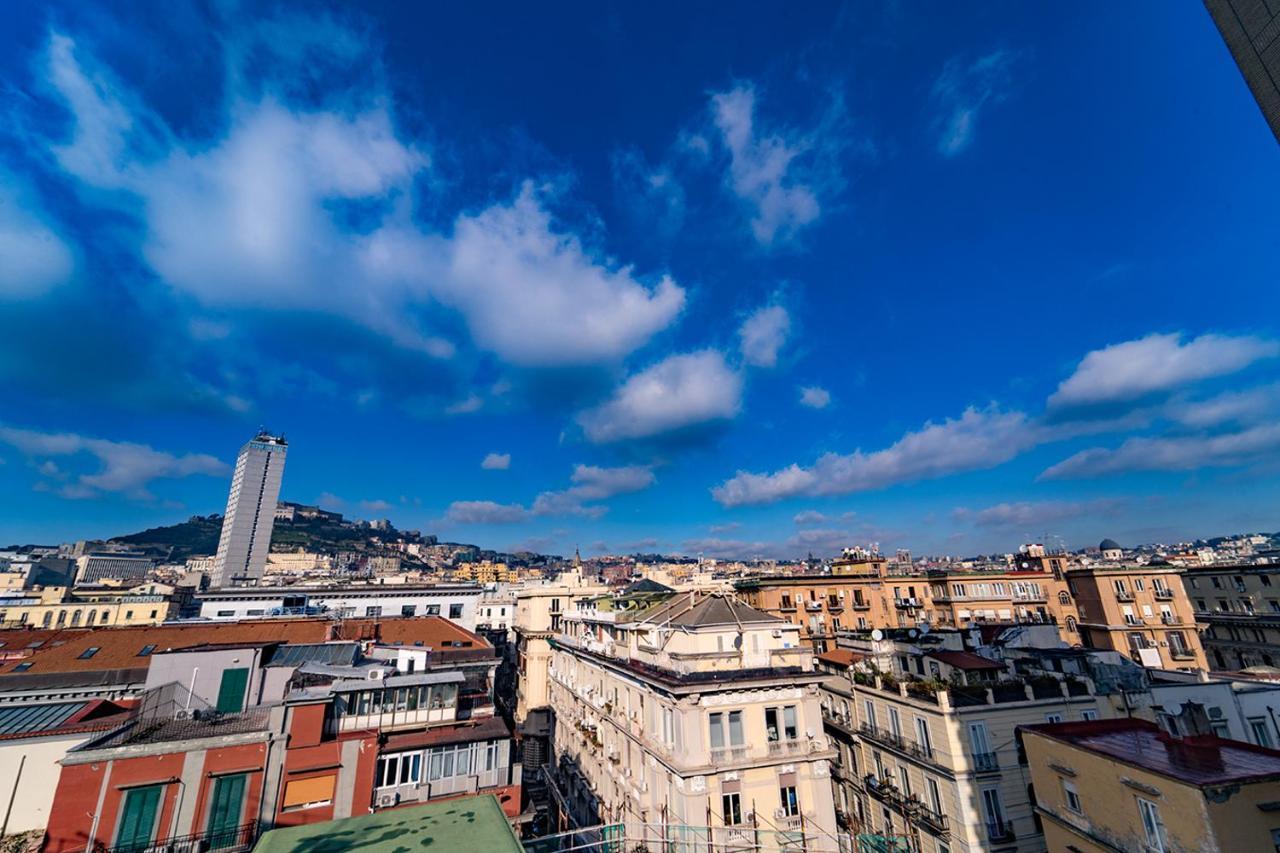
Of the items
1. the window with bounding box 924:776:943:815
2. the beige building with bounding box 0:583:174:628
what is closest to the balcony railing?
the window with bounding box 924:776:943:815

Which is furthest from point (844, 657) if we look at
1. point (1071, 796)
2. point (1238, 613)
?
point (1238, 613)

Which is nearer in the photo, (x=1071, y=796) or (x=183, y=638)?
(x=1071, y=796)

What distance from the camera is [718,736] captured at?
83.1 feet

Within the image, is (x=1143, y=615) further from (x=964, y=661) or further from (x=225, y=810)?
(x=225, y=810)

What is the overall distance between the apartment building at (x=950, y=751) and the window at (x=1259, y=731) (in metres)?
7.26

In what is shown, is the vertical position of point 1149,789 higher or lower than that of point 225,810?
higher

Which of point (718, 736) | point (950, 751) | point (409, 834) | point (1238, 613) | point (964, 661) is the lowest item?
point (950, 751)

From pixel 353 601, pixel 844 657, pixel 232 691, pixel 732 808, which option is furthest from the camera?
pixel 353 601

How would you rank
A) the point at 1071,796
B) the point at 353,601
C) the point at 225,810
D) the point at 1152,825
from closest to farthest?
the point at 1152,825 < the point at 1071,796 < the point at 225,810 < the point at 353,601

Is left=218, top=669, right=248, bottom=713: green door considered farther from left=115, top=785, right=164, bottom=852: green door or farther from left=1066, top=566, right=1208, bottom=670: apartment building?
left=1066, top=566, right=1208, bottom=670: apartment building

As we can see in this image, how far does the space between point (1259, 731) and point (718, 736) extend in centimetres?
2941

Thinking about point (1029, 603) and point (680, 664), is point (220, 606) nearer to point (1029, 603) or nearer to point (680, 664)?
point (680, 664)

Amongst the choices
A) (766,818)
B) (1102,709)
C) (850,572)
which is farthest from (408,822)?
(850,572)

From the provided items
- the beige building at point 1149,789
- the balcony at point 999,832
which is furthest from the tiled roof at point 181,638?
the beige building at point 1149,789
